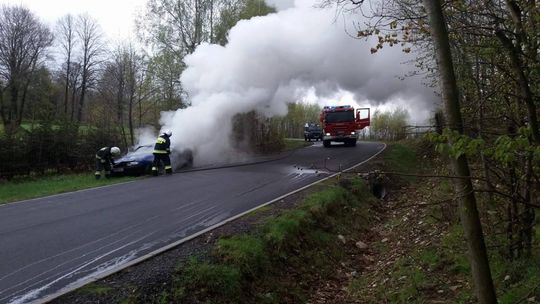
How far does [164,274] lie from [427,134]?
3.80m

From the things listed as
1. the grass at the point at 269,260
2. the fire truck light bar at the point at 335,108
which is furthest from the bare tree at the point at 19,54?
the grass at the point at 269,260

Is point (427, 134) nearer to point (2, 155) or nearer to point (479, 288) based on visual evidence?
point (479, 288)

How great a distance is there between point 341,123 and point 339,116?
0.52 metres

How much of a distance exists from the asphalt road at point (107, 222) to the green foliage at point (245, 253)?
3.32 ft

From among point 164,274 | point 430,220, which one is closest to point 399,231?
point 430,220

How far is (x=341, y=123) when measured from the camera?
98.4 feet

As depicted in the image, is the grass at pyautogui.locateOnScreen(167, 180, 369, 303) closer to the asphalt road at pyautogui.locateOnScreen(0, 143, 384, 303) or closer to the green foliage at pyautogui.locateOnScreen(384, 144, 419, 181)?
the asphalt road at pyautogui.locateOnScreen(0, 143, 384, 303)

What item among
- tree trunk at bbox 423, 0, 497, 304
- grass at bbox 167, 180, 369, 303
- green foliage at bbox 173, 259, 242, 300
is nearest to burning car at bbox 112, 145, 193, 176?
grass at bbox 167, 180, 369, 303

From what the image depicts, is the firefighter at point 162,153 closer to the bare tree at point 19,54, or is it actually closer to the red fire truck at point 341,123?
the red fire truck at point 341,123

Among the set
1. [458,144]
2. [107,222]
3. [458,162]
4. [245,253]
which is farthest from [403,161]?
[458,144]

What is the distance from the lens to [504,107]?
4.93 meters

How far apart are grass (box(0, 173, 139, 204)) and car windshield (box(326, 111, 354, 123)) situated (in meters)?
16.8

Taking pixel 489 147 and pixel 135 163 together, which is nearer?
pixel 489 147

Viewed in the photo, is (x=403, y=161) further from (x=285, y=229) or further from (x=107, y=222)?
(x=107, y=222)
